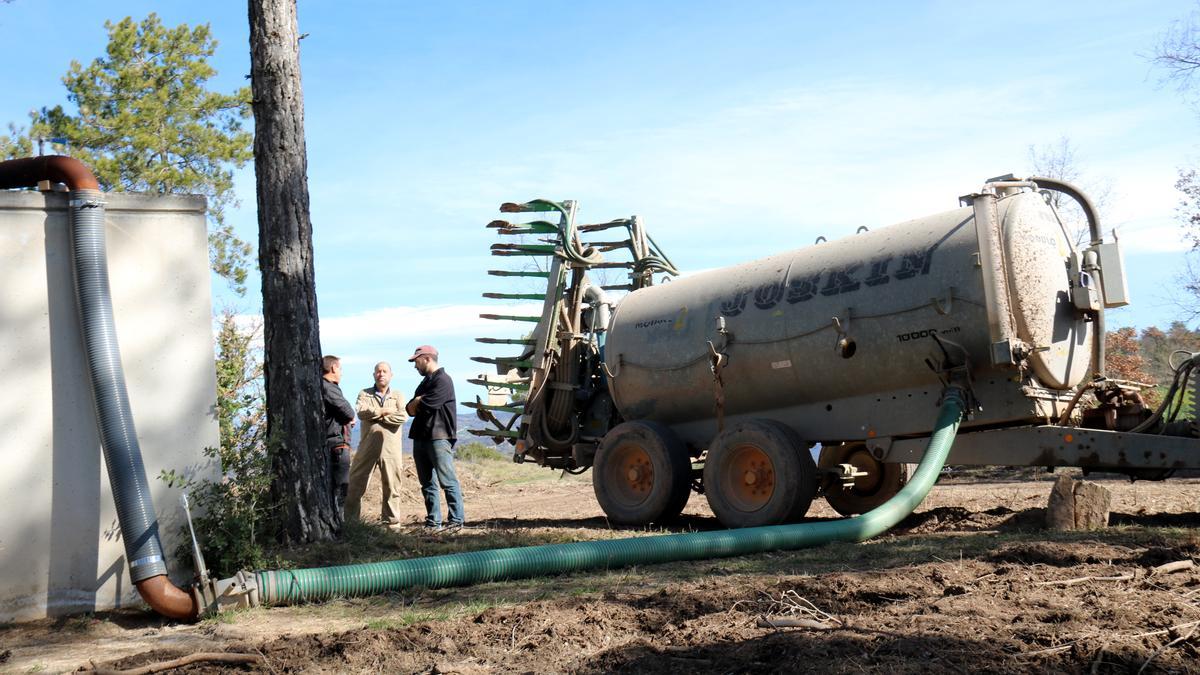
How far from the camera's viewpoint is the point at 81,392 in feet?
22.0

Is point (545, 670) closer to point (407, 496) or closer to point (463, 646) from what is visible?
point (463, 646)

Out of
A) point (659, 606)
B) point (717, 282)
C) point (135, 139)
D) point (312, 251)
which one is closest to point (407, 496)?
point (717, 282)

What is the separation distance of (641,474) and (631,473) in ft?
0.41

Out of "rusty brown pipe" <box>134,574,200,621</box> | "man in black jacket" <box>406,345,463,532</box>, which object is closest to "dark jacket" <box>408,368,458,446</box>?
"man in black jacket" <box>406,345,463,532</box>

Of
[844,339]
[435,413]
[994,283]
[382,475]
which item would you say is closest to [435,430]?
[435,413]

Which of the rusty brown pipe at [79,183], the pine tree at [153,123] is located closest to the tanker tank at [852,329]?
the rusty brown pipe at [79,183]

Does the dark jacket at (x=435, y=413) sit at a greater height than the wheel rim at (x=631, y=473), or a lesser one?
greater

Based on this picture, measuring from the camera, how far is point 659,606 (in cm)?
582

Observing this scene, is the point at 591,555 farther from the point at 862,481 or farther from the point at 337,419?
the point at 862,481

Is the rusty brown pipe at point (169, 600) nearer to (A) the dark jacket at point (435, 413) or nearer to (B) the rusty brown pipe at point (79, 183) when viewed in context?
(B) the rusty brown pipe at point (79, 183)

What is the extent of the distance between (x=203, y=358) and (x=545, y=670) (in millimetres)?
3695

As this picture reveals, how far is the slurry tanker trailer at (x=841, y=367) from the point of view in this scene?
29.8 ft

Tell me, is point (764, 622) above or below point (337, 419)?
below

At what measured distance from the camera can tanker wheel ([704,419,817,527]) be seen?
32.6ft
